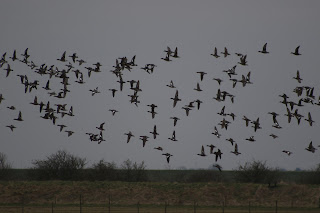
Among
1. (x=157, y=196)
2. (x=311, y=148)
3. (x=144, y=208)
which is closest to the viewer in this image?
(x=311, y=148)

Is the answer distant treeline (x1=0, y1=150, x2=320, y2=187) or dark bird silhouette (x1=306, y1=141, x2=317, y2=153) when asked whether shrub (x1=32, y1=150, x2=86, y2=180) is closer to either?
distant treeline (x1=0, y1=150, x2=320, y2=187)

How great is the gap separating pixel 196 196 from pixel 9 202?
27387mm

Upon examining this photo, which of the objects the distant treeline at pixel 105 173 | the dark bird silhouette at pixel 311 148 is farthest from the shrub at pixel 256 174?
the dark bird silhouette at pixel 311 148

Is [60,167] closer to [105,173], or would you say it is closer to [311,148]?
[105,173]

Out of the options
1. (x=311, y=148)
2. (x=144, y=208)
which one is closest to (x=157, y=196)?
(x=144, y=208)

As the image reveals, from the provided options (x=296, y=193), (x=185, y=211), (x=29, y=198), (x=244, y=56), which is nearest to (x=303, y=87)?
(x=244, y=56)

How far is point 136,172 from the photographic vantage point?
121188 mm

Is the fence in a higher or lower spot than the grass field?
lower

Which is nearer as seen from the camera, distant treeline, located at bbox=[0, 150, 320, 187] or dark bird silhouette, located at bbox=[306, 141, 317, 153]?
dark bird silhouette, located at bbox=[306, 141, 317, 153]

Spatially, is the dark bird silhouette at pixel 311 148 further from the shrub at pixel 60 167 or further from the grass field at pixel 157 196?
the shrub at pixel 60 167

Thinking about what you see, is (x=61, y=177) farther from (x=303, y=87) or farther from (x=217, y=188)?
(x=303, y=87)

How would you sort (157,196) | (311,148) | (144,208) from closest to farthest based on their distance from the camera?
(311,148) < (144,208) < (157,196)

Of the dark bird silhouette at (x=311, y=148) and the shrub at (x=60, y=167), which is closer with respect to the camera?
the dark bird silhouette at (x=311, y=148)

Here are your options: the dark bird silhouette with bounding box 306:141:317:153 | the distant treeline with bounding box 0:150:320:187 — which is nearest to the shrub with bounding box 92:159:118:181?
the distant treeline with bounding box 0:150:320:187
